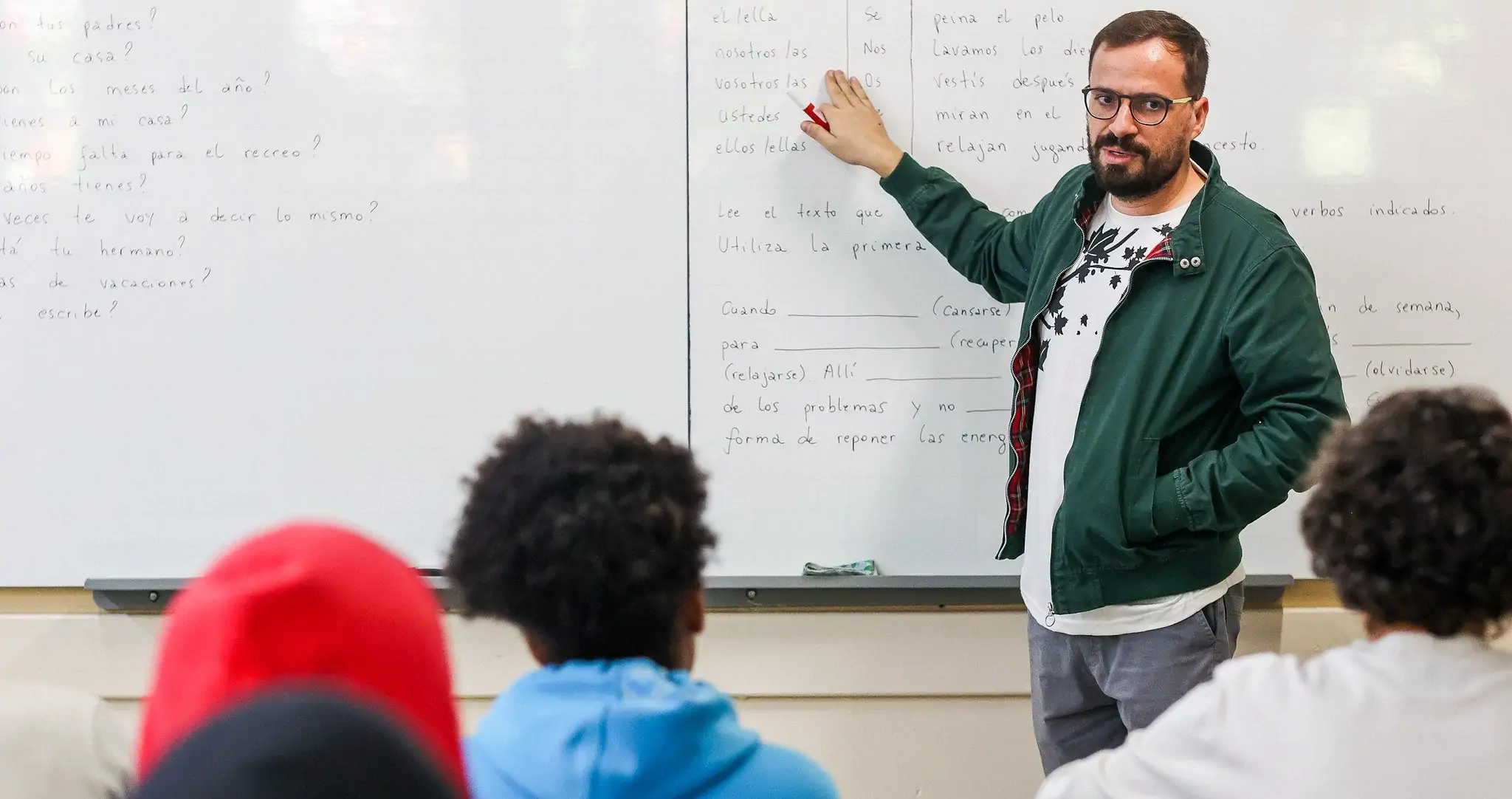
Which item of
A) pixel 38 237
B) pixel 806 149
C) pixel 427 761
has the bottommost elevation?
pixel 427 761

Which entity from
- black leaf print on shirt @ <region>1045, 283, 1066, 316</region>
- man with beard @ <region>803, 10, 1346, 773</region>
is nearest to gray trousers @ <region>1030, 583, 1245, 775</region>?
man with beard @ <region>803, 10, 1346, 773</region>

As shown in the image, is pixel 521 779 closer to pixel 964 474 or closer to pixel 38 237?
pixel 964 474

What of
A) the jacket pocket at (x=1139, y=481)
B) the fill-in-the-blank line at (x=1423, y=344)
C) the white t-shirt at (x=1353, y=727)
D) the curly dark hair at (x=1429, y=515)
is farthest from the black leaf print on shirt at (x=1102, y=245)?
the white t-shirt at (x=1353, y=727)

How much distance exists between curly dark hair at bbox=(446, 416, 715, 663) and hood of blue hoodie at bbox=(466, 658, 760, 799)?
0.16 ft

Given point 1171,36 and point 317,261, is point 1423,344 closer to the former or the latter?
point 1171,36

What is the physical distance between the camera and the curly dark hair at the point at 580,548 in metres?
1.05

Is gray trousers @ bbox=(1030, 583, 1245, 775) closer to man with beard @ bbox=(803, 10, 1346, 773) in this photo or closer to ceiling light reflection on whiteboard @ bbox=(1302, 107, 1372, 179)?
man with beard @ bbox=(803, 10, 1346, 773)

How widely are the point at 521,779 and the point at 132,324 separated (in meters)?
1.67

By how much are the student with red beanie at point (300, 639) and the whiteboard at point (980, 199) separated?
63.8 inches

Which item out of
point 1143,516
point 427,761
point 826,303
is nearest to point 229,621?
point 427,761

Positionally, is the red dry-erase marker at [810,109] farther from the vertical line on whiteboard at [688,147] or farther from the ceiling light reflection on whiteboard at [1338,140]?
the ceiling light reflection on whiteboard at [1338,140]

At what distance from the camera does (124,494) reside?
2236 millimetres

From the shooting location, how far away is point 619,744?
3.18ft

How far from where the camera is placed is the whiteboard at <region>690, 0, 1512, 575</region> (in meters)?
2.14
